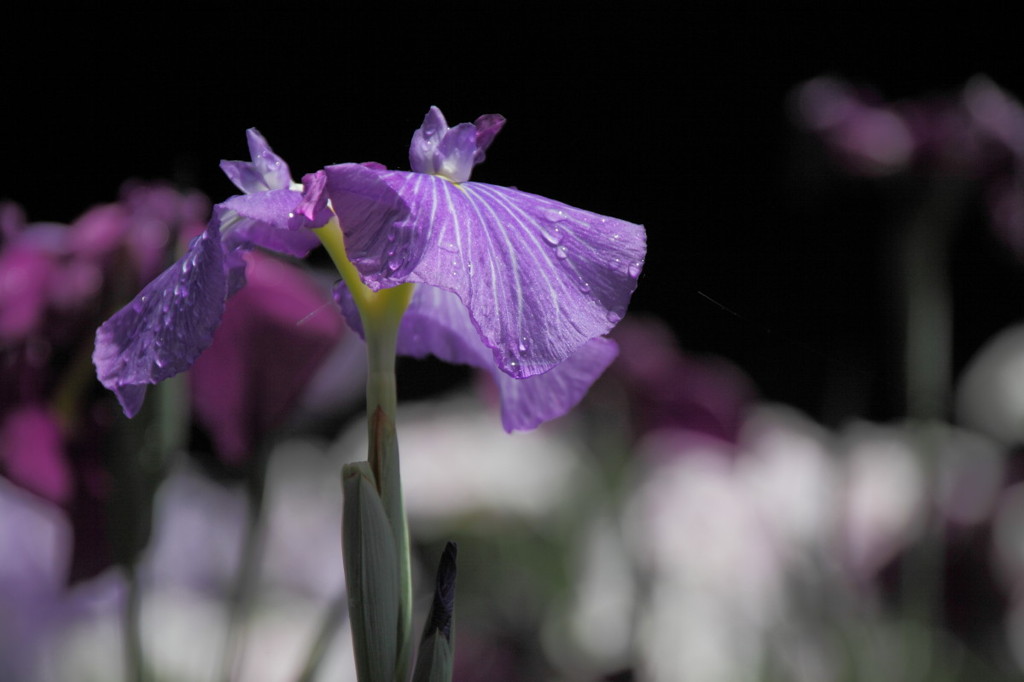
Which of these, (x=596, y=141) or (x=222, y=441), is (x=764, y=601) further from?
(x=222, y=441)

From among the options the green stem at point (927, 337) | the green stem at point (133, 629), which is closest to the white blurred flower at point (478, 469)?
the green stem at point (927, 337)

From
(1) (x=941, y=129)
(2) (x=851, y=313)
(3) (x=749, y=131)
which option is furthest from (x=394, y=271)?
(2) (x=851, y=313)

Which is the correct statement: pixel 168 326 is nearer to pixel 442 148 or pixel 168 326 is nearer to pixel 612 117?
pixel 442 148

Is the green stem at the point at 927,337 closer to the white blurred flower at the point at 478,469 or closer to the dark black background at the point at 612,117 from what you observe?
the dark black background at the point at 612,117

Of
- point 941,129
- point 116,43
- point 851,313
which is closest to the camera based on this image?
point 941,129

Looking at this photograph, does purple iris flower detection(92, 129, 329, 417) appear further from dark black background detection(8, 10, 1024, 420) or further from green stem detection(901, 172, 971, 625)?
green stem detection(901, 172, 971, 625)

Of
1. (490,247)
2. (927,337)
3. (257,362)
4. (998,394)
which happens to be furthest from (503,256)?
(998,394)
